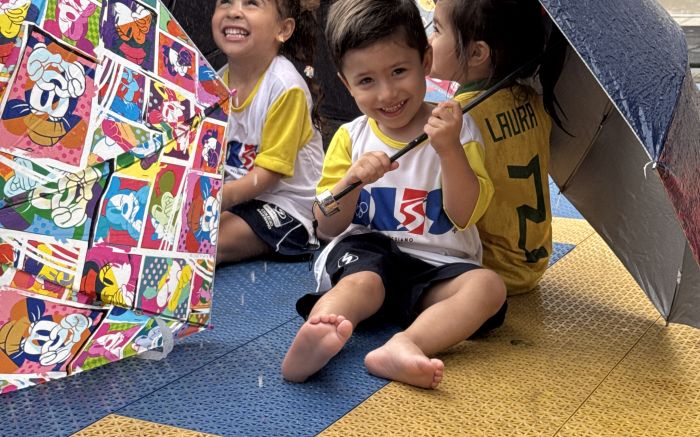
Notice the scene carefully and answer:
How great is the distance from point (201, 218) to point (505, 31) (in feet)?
2.52

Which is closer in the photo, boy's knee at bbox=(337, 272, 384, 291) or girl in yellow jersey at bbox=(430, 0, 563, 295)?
boy's knee at bbox=(337, 272, 384, 291)

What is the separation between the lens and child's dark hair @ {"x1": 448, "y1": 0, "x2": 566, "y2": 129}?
213 centimetres

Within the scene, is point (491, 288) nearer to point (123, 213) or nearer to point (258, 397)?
point (258, 397)

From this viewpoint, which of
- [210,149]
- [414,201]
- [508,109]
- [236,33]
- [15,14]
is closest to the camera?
[15,14]

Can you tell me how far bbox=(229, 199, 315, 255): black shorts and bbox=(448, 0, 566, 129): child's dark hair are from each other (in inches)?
27.1

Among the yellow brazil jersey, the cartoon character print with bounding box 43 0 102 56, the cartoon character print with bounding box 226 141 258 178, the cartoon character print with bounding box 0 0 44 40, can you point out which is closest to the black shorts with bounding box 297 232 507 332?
the yellow brazil jersey

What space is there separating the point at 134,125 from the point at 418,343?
64cm

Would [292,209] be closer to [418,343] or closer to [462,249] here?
[462,249]

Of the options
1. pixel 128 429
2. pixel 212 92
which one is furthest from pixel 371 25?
pixel 128 429

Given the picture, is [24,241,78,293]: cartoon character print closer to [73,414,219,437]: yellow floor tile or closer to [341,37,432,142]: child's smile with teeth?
[73,414,219,437]: yellow floor tile

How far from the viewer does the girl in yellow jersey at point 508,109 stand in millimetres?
2145

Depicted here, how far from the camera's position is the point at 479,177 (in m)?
2.03

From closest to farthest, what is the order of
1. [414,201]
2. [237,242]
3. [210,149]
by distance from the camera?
[210,149] < [414,201] < [237,242]

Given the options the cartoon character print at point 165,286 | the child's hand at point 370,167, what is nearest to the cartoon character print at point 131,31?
the cartoon character print at point 165,286
